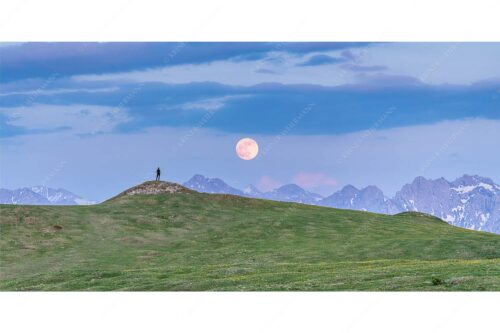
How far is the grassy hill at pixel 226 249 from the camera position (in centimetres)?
5297

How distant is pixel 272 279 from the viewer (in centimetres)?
5384

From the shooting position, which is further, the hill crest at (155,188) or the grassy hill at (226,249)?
the hill crest at (155,188)

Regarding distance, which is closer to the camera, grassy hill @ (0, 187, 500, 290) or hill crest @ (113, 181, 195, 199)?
grassy hill @ (0, 187, 500, 290)

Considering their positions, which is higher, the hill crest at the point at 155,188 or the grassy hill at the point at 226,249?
the hill crest at the point at 155,188

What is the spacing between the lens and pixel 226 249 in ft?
293

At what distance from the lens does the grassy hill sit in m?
53.0

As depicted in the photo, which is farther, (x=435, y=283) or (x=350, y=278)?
(x=350, y=278)

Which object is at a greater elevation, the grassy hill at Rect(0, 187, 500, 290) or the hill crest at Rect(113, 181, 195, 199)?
the hill crest at Rect(113, 181, 195, 199)

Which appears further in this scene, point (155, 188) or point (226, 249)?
point (155, 188)
